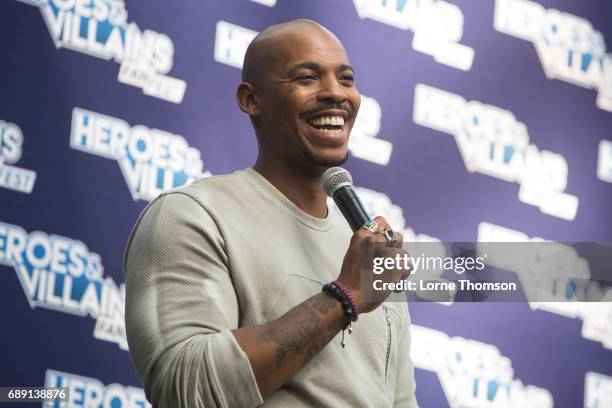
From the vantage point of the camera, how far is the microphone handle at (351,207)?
5.84 ft

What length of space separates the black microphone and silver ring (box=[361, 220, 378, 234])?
0.01 meters

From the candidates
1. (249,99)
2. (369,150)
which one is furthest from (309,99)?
(369,150)

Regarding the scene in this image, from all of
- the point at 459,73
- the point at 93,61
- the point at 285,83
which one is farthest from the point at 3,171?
the point at 459,73

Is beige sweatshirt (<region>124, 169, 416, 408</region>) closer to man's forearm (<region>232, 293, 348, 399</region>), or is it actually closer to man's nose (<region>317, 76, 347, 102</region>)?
man's forearm (<region>232, 293, 348, 399</region>)

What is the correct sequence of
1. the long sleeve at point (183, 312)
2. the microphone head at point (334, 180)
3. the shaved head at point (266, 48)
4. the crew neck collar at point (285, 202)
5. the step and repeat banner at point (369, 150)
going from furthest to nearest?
the step and repeat banner at point (369, 150) < the shaved head at point (266, 48) < the crew neck collar at point (285, 202) < the microphone head at point (334, 180) < the long sleeve at point (183, 312)

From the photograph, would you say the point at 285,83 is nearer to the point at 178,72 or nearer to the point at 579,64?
the point at 178,72

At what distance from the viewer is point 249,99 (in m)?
2.19

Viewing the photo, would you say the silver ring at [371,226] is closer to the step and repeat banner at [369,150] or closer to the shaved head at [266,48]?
the shaved head at [266,48]

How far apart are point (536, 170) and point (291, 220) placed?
192cm

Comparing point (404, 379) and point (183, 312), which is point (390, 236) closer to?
point (183, 312)

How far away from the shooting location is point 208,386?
166 centimetres

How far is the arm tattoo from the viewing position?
66.5 inches

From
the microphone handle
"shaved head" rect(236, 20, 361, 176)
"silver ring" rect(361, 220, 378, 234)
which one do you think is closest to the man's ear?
"shaved head" rect(236, 20, 361, 176)

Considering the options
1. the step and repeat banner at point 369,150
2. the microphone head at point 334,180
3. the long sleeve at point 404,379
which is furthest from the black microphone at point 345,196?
the step and repeat banner at point 369,150
